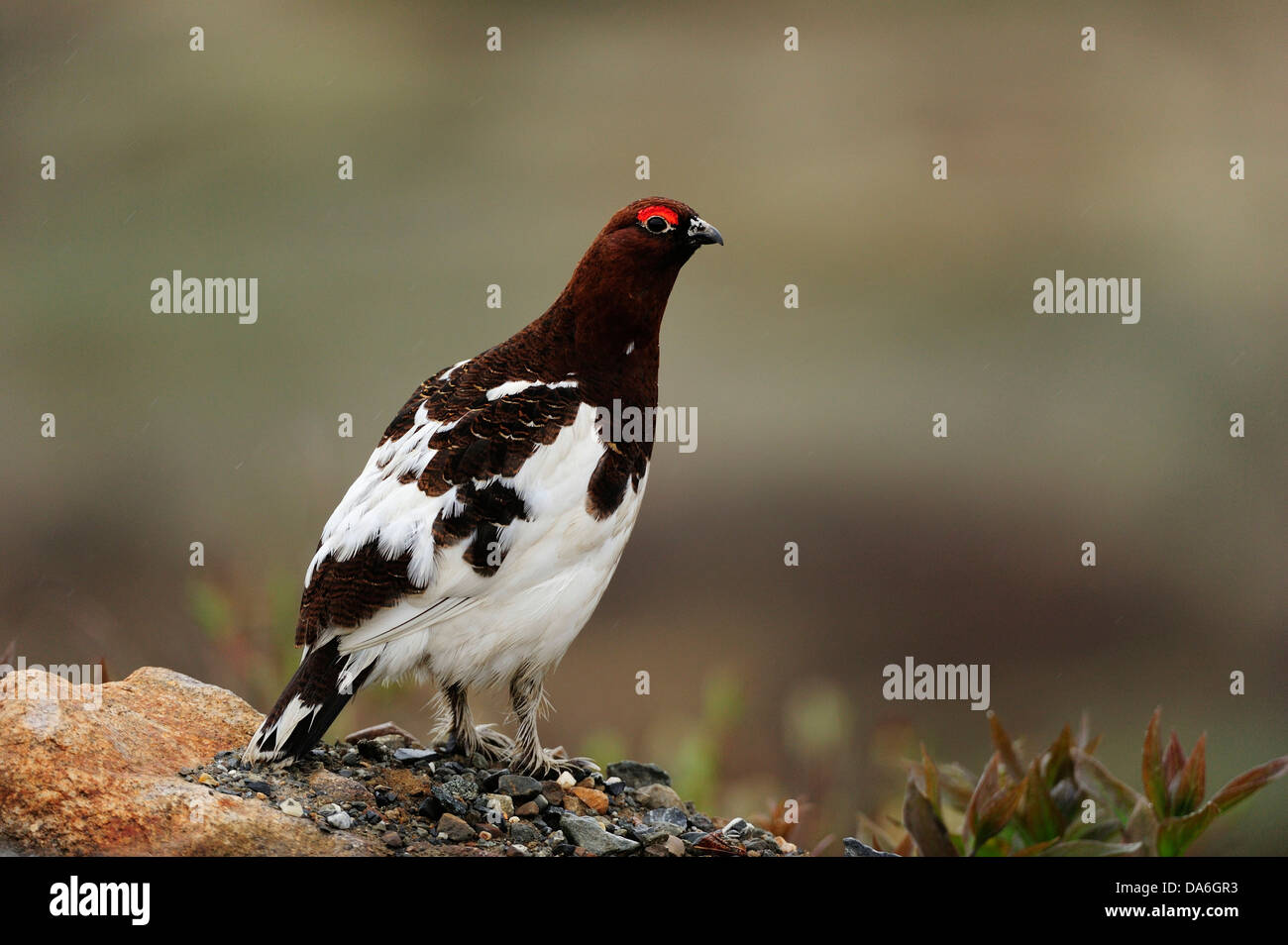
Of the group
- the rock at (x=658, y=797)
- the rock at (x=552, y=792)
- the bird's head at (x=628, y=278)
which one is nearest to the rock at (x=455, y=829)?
the rock at (x=552, y=792)

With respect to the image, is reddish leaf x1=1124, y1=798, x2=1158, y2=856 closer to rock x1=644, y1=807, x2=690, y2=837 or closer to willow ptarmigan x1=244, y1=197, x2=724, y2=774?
rock x1=644, y1=807, x2=690, y2=837

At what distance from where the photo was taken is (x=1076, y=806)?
3.04 meters

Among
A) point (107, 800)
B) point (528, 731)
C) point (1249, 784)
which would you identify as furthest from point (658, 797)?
point (1249, 784)

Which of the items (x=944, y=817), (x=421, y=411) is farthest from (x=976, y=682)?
(x=421, y=411)

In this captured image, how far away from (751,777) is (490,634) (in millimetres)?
1372

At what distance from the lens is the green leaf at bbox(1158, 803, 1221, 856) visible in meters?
2.93

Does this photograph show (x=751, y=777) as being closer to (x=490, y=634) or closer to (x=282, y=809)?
(x=490, y=634)

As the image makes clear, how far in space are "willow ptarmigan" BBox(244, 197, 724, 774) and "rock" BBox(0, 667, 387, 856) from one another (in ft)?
0.85

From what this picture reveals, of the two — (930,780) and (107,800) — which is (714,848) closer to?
(930,780)

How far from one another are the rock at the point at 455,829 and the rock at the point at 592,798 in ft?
1.55

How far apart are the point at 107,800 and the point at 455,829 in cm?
87

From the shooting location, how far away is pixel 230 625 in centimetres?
425

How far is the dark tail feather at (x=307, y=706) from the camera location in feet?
10.9

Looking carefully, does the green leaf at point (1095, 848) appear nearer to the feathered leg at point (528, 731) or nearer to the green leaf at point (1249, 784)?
the green leaf at point (1249, 784)
